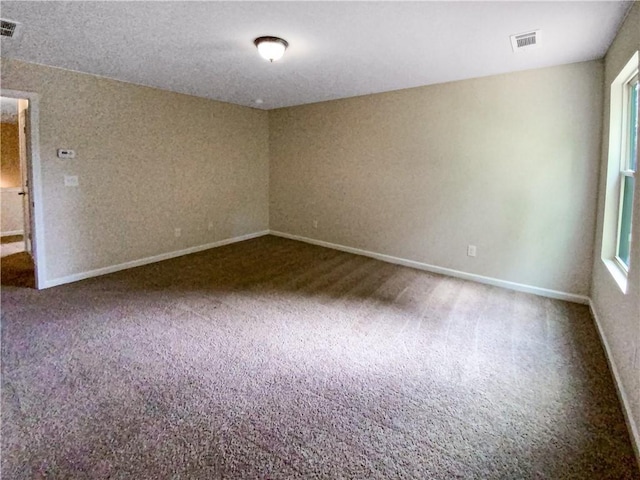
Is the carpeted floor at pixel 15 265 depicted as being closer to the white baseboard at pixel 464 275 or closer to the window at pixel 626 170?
the white baseboard at pixel 464 275

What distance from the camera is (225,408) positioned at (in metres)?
1.93

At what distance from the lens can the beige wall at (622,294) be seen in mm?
1835

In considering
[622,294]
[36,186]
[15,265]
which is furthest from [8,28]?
[622,294]

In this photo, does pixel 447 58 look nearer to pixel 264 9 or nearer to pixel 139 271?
pixel 264 9

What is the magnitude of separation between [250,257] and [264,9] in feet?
11.0

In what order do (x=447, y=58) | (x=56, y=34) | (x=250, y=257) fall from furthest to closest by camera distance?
1. (x=250, y=257)
2. (x=447, y=58)
3. (x=56, y=34)

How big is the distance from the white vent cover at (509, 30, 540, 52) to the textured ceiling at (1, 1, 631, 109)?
7 cm

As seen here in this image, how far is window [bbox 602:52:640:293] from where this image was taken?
268 cm

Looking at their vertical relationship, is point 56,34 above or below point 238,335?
above

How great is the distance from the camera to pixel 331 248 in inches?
221

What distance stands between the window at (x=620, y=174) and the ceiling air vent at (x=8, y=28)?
15.2 ft

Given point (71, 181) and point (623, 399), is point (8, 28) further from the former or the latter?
point (623, 399)

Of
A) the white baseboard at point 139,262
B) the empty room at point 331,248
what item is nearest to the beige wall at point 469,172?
the empty room at point 331,248

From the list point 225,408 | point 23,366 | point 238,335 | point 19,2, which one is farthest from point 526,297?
point 19,2
